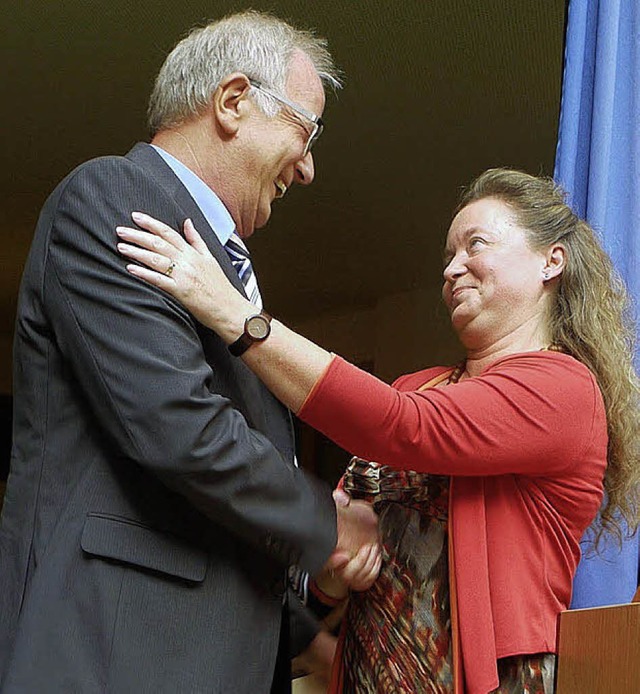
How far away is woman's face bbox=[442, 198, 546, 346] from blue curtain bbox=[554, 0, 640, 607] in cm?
34

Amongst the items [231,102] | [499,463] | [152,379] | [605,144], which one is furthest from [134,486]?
[605,144]

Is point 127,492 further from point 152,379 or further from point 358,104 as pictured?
point 358,104

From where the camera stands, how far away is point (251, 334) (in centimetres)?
130

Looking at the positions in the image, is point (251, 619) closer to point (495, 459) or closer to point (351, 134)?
point (495, 459)

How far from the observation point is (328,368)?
1.33m

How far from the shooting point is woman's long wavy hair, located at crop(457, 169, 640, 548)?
5.05ft

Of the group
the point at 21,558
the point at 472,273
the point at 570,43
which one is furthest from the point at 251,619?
the point at 570,43

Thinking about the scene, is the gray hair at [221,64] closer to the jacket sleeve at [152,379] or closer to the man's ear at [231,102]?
the man's ear at [231,102]

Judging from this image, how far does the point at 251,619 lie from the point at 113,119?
3.32 m

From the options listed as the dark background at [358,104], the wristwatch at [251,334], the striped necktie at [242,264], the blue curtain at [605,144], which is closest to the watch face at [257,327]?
the wristwatch at [251,334]

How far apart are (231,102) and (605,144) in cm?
73

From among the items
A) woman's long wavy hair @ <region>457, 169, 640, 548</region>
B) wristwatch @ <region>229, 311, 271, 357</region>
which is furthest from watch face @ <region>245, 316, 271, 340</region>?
woman's long wavy hair @ <region>457, 169, 640, 548</region>

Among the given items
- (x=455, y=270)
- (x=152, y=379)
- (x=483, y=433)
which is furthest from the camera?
(x=455, y=270)

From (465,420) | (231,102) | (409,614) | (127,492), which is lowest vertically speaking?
(409,614)
